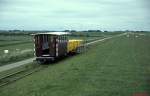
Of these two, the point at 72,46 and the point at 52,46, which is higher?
the point at 52,46

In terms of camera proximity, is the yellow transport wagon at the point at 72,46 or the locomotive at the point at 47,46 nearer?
the locomotive at the point at 47,46

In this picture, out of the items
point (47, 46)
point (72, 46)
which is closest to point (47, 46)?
point (47, 46)

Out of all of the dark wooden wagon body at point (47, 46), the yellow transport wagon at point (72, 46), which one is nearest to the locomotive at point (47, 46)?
the dark wooden wagon body at point (47, 46)

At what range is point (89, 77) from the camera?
60.2 ft

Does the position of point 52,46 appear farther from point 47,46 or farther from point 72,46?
point 72,46

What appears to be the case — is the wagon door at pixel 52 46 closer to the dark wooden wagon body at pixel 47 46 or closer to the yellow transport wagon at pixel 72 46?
the dark wooden wagon body at pixel 47 46

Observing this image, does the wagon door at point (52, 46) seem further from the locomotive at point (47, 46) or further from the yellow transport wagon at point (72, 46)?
the yellow transport wagon at point (72, 46)

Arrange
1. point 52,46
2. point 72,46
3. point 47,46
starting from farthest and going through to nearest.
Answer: point 72,46 → point 47,46 → point 52,46

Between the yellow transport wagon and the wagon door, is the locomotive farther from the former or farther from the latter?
the yellow transport wagon

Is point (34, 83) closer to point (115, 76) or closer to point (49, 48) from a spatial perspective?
point (115, 76)

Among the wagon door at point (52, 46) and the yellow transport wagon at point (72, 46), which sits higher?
the wagon door at point (52, 46)

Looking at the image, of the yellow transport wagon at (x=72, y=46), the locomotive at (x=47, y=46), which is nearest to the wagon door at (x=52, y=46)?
the locomotive at (x=47, y=46)

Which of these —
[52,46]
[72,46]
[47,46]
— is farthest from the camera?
[72,46]

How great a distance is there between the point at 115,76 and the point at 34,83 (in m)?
4.23
